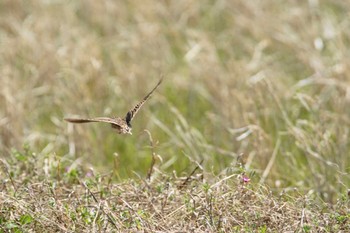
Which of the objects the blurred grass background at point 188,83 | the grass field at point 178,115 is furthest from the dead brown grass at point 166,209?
the blurred grass background at point 188,83

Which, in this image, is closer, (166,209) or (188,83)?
(166,209)

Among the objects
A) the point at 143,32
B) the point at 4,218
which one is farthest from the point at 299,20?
the point at 4,218

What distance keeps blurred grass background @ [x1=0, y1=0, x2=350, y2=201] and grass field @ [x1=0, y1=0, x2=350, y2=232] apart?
0.04 ft

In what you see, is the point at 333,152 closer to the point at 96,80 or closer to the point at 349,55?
the point at 349,55

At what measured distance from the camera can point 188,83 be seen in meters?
5.86

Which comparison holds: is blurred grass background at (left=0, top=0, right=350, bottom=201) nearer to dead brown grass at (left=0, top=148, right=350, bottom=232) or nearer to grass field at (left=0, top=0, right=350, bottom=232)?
grass field at (left=0, top=0, right=350, bottom=232)

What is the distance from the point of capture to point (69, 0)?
741 centimetres

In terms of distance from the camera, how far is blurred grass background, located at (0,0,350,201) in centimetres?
464

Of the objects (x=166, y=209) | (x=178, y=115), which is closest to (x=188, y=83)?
(x=178, y=115)

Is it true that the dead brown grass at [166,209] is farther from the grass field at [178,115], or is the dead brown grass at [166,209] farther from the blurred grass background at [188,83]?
the blurred grass background at [188,83]

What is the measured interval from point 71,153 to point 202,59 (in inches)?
49.2

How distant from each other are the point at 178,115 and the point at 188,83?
1035 millimetres

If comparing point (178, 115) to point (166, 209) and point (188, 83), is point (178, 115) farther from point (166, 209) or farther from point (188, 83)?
point (166, 209)

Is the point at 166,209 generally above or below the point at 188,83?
above
